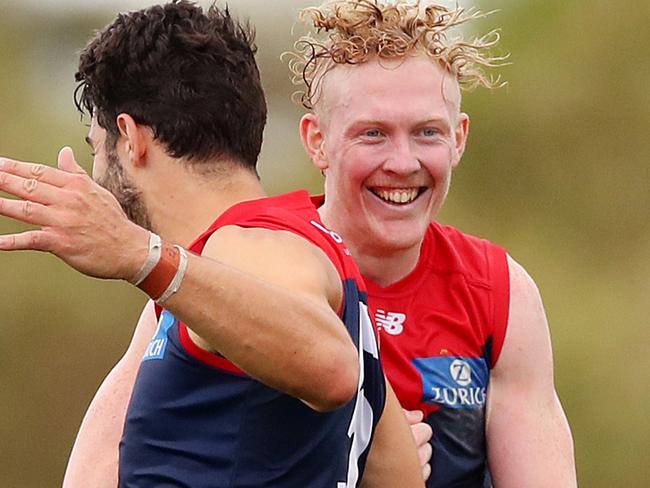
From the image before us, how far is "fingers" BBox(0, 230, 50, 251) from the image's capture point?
3057 millimetres

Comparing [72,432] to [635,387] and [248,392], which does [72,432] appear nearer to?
[635,387]

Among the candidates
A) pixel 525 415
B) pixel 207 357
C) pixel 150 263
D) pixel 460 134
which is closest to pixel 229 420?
pixel 207 357

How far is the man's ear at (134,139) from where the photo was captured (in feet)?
12.6

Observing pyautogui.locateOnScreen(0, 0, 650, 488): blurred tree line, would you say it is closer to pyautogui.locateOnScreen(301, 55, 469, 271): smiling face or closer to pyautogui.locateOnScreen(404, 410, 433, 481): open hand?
pyautogui.locateOnScreen(301, 55, 469, 271): smiling face

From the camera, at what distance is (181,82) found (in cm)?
392

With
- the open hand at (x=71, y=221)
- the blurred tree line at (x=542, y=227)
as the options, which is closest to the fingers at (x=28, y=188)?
the open hand at (x=71, y=221)

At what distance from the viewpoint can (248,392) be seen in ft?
10.9

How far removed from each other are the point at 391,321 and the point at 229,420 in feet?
4.32

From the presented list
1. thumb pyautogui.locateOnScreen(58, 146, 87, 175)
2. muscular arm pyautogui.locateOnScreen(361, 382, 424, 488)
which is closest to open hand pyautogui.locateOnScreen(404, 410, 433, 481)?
muscular arm pyautogui.locateOnScreen(361, 382, 424, 488)

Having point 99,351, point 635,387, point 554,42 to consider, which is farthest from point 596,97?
point 99,351

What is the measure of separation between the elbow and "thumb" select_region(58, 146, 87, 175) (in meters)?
0.62

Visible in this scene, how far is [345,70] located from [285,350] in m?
1.66

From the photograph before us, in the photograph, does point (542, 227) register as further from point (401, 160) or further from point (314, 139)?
point (401, 160)

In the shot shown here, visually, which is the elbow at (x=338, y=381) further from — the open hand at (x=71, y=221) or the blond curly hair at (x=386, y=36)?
the blond curly hair at (x=386, y=36)
